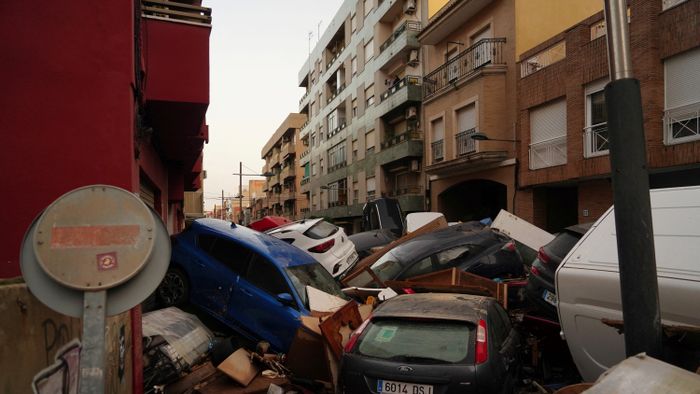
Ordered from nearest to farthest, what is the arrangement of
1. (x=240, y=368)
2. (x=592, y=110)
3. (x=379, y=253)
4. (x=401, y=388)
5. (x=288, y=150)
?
(x=401, y=388), (x=240, y=368), (x=379, y=253), (x=592, y=110), (x=288, y=150)

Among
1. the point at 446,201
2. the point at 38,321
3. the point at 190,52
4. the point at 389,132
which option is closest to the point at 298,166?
the point at 389,132

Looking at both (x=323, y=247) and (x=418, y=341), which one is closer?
(x=418, y=341)

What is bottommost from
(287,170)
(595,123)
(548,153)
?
(548,153)

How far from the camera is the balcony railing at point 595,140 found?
14578 millimetres

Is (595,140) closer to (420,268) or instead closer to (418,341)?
(420,268)

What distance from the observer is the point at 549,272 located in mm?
5938

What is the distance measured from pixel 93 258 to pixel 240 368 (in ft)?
12.9

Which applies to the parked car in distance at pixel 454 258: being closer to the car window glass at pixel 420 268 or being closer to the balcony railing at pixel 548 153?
the car window glass at pixel 420 268

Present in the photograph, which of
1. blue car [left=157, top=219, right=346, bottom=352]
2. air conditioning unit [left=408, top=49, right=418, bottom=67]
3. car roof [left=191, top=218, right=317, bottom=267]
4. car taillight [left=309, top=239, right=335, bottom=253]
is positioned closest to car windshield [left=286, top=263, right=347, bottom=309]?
blue car [left=157, top=219, right=346, bottom=352]

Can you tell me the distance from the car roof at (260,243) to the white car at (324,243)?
10.0 feet

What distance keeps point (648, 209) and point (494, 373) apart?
1826 millimetres

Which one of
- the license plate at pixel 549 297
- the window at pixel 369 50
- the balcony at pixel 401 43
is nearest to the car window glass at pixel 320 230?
the license plate at pixel 549 297

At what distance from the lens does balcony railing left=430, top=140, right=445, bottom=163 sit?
74.2 ft

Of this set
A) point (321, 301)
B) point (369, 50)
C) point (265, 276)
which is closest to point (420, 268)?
point (321, 301)
